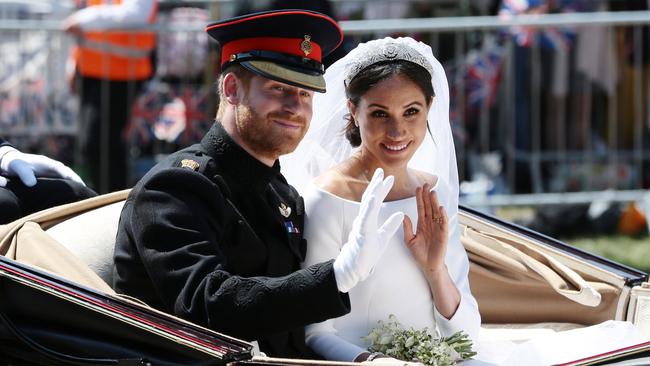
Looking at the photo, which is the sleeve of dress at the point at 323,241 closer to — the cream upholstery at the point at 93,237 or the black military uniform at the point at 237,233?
the black military uniform at the point at 237,233

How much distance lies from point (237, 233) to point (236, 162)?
20 centimetres

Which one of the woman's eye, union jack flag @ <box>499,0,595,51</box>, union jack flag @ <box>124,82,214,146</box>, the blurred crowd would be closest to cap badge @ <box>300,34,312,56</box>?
the woman's eye

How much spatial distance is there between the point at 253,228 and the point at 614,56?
586 centimetres

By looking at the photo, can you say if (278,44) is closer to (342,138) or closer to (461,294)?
(342,138)

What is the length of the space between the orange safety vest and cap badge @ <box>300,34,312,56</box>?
4456 millimetres

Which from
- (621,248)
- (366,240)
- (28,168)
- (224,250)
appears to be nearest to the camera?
(366,240)

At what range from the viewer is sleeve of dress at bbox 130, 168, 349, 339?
296 centimetres

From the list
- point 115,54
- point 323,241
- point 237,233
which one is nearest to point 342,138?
point 323,241

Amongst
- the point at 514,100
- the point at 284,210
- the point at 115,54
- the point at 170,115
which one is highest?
the point at 115,54

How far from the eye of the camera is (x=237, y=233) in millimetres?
3252

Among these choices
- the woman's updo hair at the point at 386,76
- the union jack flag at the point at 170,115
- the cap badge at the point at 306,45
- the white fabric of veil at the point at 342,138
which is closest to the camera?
the cap badge at the point at 306,45

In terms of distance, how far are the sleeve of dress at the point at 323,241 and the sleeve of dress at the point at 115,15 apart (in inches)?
168

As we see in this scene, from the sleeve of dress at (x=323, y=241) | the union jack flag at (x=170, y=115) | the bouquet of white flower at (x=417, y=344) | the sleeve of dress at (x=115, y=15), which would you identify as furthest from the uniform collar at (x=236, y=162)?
the union jack flag at (x=170, y=115)

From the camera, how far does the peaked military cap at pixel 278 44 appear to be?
327cm
